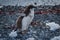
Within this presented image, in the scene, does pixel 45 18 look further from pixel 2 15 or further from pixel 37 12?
pixel 2 15

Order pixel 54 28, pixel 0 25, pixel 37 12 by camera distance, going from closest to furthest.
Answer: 1. pixel 54 28
2. pixel 0 25
3. pixel 37 12

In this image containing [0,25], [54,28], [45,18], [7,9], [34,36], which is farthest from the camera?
[7,9]

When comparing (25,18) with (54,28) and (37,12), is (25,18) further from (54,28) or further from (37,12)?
(37,12)

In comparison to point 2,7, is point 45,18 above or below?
below

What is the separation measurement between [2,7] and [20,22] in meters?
0.87

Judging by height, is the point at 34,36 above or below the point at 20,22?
below

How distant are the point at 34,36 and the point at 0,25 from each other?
482 millimetres

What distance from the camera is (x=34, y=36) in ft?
4.95

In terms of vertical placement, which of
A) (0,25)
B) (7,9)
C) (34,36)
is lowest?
(34,36)

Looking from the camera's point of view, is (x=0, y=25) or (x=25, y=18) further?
(x=0, y=25)

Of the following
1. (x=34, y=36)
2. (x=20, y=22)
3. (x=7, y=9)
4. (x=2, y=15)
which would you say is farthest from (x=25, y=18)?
(x=7, y=9)

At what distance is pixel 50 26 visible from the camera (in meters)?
1.65

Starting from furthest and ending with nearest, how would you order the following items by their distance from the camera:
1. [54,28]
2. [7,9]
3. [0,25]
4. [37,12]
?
1. [7,9]
2. [37,12]
3. [0,25]
4. [54,28]

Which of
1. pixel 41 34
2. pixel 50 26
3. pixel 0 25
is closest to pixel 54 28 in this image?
pixel 50 26
